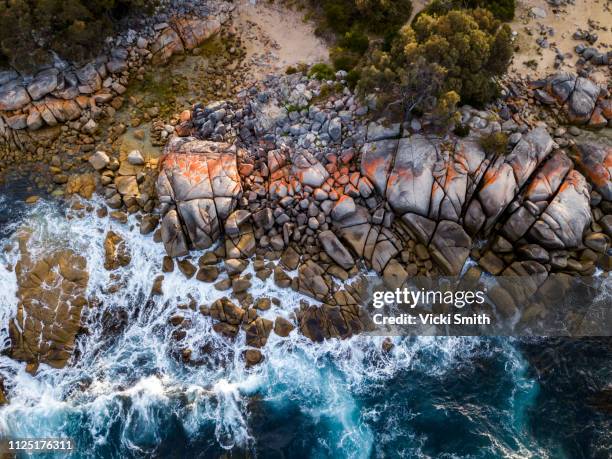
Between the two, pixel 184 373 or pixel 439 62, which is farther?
pixel 439 62

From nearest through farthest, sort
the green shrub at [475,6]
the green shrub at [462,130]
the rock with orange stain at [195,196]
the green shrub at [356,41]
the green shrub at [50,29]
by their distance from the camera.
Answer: the rock with orange stain at [195,196]
the green shrub at [462,130]
the green shrub at [50,29]
the green shrub at [475,6]
the green shrub at [356,41]

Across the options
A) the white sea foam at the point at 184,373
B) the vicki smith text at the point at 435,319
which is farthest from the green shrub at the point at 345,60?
the vicki smith text at the point at 435,319

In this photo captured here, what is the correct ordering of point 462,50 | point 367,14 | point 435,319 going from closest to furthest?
point 435,319, point 462,50, point 367,14

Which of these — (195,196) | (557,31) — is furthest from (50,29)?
(557,31)

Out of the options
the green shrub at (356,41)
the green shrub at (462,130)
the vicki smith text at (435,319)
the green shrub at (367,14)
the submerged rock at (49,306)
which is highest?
the green shrub at (367,14)

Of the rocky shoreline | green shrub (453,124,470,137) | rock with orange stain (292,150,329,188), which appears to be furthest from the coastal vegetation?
rock with orange stain (292,150,329,188)

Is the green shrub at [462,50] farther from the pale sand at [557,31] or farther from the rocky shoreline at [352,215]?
the pale sand at [557,31]

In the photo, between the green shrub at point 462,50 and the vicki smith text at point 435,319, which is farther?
the green shrub at point 462,50

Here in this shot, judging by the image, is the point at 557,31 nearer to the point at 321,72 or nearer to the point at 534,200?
the point at 534,200
